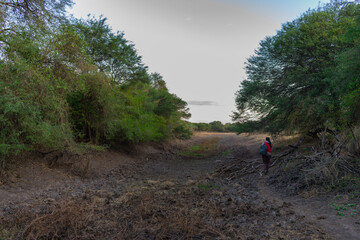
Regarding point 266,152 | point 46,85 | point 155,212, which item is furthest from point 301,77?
point 46,85

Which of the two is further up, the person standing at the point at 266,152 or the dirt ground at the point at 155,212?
the person standing at the point at 266,152

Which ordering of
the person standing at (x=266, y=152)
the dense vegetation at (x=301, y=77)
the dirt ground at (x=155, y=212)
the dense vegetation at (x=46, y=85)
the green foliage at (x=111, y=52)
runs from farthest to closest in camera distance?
the green foliage at (x=111, y=52)
the dense vegetation at (x=301, y=77)
the person standing at (x=266, y=152)
the dense vegetation at (x=46, y=85)
the dirt ground at (x=155, y=212)

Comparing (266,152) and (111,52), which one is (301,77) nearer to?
(266,152)

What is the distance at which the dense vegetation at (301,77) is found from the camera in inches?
488

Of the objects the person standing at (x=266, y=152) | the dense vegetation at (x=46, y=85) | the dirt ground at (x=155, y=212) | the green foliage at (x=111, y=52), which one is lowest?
the dirt ground at (x=155, y=212)

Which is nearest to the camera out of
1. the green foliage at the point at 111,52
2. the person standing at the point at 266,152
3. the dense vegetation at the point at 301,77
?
the person standing at the point at 266,152

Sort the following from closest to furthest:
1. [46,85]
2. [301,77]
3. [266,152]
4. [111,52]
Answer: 1. [46,85]
2. [266,152]
3. [301,77]
4. [111,52]

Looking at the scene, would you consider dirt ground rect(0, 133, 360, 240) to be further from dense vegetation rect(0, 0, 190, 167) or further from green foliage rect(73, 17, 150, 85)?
green foliage rect(73, 17, 150, 85)

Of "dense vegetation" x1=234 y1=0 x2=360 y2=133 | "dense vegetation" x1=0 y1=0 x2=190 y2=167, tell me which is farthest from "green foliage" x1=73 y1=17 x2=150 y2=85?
"dense vegetation" x1=234 y1=0 x2=360 y2=133

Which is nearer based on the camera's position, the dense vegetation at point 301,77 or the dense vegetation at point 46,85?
the dense vegetation at point 46,85

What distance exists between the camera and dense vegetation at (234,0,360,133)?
40.7ft

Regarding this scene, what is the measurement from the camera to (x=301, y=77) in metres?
14.5

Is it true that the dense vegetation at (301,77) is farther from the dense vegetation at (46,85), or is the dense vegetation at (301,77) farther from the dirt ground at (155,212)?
the dense vegetation at (46,85)

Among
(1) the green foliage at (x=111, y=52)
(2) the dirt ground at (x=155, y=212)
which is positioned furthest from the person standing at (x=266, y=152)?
(1) the green foliage at (x=111, y=52)
